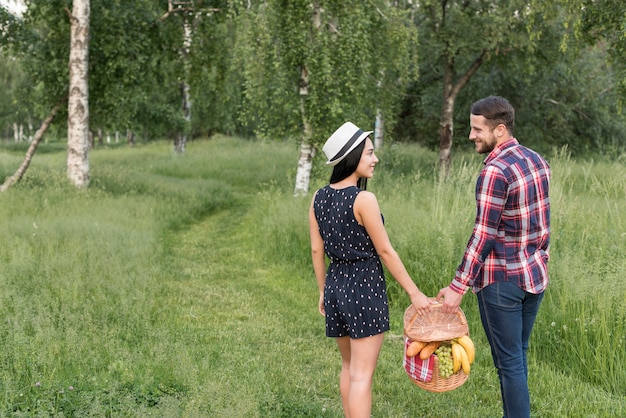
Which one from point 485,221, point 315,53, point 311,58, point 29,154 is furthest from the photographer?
point 29,154

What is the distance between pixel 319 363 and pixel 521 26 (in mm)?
13757

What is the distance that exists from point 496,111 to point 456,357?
1.46 m

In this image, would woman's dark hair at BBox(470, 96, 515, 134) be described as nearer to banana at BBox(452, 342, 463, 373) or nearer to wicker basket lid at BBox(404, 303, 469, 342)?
wicker basket lid at BBox(404, 303, 469, 342)

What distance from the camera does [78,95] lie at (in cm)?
1345

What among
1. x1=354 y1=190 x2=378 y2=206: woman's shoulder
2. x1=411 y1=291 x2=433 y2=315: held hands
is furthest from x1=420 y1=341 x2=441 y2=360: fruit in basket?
x1=354 y1=190 x2=378 y2=206: woman's shoulder

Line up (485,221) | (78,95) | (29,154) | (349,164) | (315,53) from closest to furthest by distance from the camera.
Result: (485,221) → (349,164) → (315,53) → (78,95) → (29,154)

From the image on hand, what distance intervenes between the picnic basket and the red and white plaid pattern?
0.8 inches

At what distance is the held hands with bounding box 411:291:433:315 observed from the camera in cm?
371

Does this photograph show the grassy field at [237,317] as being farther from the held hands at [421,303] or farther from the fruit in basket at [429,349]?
the held hands at [421,303]

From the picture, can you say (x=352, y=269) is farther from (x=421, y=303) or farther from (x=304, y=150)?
(x=304, y=150)

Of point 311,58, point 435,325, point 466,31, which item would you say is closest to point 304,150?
point 311,58

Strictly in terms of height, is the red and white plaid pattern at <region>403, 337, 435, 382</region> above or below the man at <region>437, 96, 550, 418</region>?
below

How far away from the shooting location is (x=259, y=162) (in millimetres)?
24266

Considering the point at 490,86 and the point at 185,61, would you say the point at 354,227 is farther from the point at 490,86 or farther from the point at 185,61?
the point at 490,86
